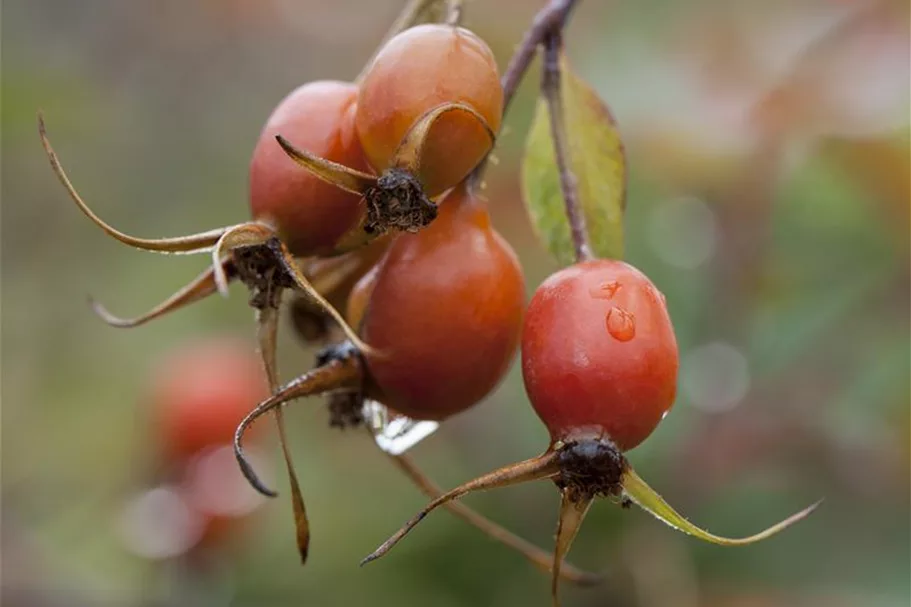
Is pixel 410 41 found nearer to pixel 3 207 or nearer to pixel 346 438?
pixel 346 438

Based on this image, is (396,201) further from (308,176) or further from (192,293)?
(192,293)

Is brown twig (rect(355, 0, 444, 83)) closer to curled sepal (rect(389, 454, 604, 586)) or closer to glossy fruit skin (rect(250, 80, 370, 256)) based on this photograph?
glossy fruit skin (rect(250, 80, 370, 256))

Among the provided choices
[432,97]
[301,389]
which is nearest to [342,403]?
[301,389]

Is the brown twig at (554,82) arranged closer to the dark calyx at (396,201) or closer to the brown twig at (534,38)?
the brown twig at (534,38)

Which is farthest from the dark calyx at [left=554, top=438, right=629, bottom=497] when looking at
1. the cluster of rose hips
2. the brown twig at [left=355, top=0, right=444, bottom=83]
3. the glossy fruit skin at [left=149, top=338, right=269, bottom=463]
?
the glossy fruit skin at [left=149, top=338, right=269, bottom=463]

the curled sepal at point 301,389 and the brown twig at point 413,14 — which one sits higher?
the brown twig at point 413,14

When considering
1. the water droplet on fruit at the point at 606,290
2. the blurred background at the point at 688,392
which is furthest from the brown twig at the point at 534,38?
the blurred background at the point at 688,392

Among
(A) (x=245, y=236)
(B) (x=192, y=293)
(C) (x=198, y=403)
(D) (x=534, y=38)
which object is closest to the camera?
(A) (x=245, y=236)
